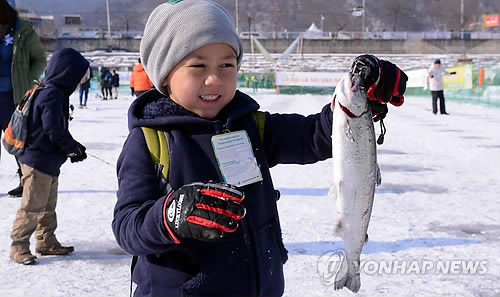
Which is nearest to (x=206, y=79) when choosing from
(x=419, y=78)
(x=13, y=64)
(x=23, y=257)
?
(x=23, y=257)

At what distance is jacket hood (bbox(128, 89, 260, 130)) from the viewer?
67.0 inches

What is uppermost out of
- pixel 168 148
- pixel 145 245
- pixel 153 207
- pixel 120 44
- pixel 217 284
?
Answer: pixel 120 44

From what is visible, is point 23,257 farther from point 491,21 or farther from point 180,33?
point 491,21

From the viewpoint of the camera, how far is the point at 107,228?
4.21 meters

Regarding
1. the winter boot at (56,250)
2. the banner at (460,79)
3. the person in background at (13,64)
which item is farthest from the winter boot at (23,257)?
the banner at (460,79)

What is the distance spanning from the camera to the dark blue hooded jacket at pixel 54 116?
3.63 metres

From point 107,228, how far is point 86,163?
319 cm

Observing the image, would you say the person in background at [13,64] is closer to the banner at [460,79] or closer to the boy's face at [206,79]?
the boy's face at [206,79]

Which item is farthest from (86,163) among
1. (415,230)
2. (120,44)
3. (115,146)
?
(120,44)

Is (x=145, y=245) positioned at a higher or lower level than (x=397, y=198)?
higher

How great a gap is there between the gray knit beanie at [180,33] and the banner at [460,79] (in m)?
20.2

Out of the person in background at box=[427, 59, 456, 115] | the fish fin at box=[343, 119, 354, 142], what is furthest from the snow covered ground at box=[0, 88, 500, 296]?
the person in background at box=[427, 59, 456, 115]

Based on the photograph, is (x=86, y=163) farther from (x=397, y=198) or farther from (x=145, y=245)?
(x=145, y=245)

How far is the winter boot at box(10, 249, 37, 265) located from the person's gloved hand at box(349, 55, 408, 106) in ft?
9.25
